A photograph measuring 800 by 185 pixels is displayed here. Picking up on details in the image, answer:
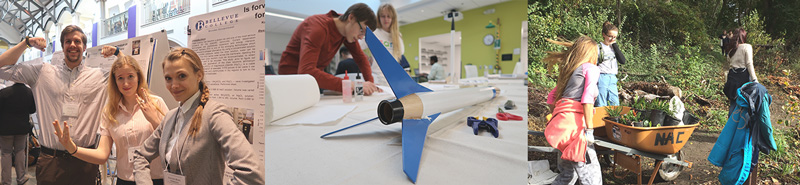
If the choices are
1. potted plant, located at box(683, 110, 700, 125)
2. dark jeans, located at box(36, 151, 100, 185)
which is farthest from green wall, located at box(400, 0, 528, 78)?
dark jeans, located at box(36, 151, 100, 185)

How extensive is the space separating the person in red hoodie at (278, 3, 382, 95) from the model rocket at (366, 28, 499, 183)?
0.04 metres

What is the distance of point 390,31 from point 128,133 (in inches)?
58.5

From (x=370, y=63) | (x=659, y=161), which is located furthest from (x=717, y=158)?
(x=370, y=63)

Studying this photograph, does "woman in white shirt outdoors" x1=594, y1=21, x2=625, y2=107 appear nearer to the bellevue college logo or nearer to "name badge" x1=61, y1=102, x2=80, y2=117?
the bellevue college logo

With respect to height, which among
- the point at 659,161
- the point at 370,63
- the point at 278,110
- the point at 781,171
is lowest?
the point at 781,171

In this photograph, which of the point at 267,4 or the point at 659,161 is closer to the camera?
the point at 267,4

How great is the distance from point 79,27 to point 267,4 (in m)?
1.72

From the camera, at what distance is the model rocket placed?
73 centimetres

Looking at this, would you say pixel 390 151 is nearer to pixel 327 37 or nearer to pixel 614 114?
pixel 327 37

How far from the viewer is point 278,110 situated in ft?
2.93

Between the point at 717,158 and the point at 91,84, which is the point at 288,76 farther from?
the point at 717,158

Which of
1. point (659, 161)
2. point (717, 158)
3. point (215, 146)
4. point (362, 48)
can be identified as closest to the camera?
point (362, 48)

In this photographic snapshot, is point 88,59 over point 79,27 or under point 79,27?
under

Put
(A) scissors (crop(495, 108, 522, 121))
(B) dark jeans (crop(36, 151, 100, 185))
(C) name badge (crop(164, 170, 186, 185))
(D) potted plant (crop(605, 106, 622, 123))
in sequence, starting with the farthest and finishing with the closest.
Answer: (B) dark jeans (crop(36, 151, 100, 185))
(D) potted plant (crop(605, 106, 622, 123))
(C) name badge (crop(164, 170, 186, 185))
(A) scissors (crop(495, 108, 522, 121))
